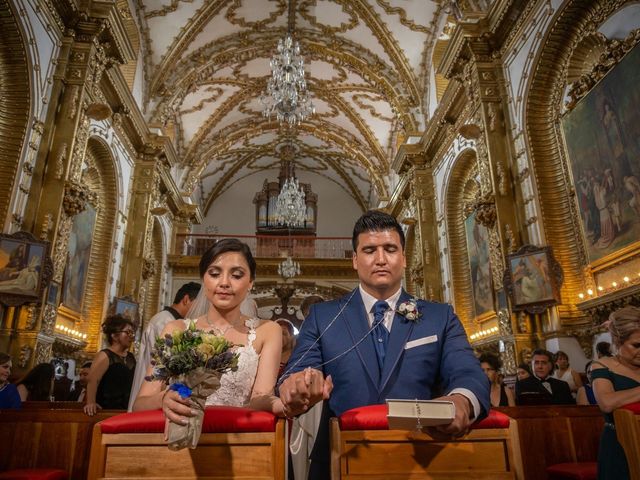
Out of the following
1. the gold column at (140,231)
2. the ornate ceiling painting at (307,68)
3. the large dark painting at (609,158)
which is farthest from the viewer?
the ornate ceiling painting at (307,68)

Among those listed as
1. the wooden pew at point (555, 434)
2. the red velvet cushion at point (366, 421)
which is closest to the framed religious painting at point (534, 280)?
the wooden pew at point (555, 434)

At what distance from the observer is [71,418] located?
3.24m

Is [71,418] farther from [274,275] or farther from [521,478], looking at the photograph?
[274,275]

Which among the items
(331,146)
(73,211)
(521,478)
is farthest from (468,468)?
(331,146)

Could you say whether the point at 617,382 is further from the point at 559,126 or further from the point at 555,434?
the point at 559,126

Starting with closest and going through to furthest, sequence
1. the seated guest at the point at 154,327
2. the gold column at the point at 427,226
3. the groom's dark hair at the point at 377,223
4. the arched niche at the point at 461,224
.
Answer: the groom's dark hair at the point at 377,223
the seated guest at the point at 154,327
the arched niche at the point at 461,224
the gold column at the point at 427,226

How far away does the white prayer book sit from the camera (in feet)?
3.84

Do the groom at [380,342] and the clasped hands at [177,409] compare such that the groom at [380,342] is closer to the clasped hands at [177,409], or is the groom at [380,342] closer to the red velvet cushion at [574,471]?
the clasped hands at [177,409]

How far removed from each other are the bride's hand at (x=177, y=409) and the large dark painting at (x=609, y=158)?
5.81 meters

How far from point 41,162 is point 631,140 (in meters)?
8.14

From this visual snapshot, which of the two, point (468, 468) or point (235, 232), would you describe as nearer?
point (468, 468)

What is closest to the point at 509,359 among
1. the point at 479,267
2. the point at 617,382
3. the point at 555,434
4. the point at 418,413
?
the point at 479,267

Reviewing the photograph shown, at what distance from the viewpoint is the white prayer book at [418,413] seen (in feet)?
3.84

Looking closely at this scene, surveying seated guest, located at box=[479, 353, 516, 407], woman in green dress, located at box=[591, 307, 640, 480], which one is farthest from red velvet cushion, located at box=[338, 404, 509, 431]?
seated guest, located at box=[479, 353, 516, 407]
